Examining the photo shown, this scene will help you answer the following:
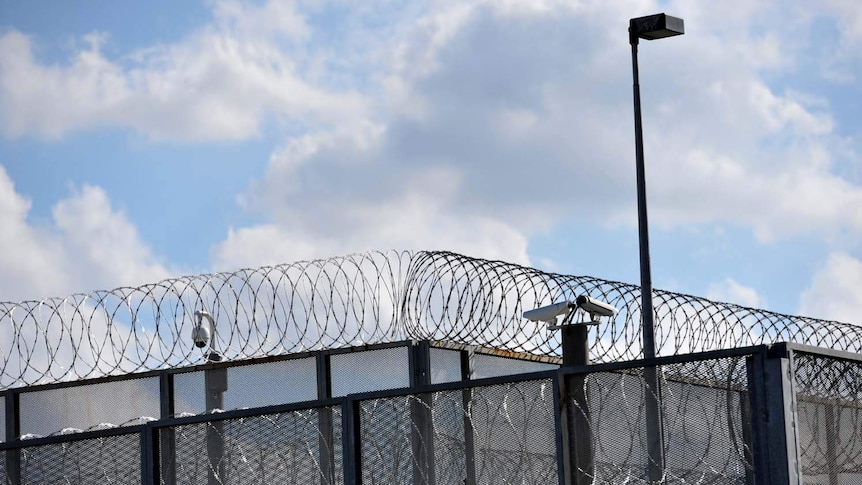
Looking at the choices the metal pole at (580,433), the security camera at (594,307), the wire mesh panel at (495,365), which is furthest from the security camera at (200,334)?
the metal pole at (580,433)

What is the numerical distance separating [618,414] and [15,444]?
15.5 feet

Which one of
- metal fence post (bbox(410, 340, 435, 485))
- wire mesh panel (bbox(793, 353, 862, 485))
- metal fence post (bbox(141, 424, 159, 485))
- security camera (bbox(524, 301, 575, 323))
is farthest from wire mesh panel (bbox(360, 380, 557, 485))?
security camera (bbox(524, 301, 575, 323))

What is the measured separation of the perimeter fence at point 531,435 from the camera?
7051 mm

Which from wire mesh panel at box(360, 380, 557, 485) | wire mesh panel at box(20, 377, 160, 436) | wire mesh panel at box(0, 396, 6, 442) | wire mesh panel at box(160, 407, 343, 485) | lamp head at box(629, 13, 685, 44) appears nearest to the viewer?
wire mesh panel at box(360, 380, 557, 485)

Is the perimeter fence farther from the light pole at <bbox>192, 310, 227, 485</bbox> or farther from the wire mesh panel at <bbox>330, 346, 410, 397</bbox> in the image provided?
the light pole at <bbox>192, 310, 227, 485</bbox>

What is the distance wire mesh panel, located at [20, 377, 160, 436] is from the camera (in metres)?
16.6

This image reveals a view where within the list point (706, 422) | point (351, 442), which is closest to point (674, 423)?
point (706, 422)

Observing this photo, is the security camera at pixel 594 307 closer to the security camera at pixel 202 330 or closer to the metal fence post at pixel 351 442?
the metal fence post at pixel 351 442

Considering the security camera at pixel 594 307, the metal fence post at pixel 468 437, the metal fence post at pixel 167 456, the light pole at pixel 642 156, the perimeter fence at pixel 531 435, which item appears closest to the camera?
the perimeter fence at pixel 531 435

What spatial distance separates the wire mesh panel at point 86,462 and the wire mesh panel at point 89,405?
20.3 ft

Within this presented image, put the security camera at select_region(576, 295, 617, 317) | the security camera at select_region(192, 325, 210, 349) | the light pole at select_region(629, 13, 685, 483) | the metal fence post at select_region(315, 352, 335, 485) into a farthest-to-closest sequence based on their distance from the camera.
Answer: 1. the security camera at select_region(192, 325, 210, 349)
2. the light pole at select_region(629, 13, 685, 483)
3. the security camera at select_region(576, 295, 617, 317)
4. the metal fence post at select_region(315, 352, 335, 485)

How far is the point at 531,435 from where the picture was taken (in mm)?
7816

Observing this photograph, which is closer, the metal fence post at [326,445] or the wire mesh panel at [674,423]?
the wire mesh panel at [674,423]

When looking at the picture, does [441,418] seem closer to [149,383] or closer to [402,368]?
[402,368]
